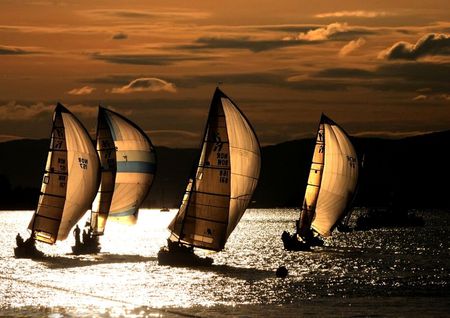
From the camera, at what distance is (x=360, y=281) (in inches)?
3497

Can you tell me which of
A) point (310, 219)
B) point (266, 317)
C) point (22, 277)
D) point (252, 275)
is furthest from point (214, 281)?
point (310, 219)

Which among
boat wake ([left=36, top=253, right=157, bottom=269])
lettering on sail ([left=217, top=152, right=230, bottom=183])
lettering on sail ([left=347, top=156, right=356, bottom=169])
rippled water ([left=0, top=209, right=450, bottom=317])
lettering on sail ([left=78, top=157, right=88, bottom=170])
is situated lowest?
boat wake ([left=36, top=253, right=157, bottom=269])

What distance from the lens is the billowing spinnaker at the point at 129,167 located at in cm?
11162

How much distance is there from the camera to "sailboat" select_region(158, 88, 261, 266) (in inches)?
3310

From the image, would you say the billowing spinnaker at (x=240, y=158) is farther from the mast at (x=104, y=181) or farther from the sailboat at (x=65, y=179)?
the mast at (x=104, y=181)

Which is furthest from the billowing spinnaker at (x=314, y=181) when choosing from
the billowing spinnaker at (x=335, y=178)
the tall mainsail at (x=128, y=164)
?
the tall mainsail at (x=128, y=164)

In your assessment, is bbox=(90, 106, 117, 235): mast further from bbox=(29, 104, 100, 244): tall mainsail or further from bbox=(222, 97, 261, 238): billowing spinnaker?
bbox=(222, 97, 261, 238): billowing spinnaker

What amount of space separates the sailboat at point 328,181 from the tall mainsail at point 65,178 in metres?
23.8

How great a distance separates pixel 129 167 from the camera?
367 ft

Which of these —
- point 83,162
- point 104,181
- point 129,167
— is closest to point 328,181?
point 129,167

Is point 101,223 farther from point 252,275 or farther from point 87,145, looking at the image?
point 252,275

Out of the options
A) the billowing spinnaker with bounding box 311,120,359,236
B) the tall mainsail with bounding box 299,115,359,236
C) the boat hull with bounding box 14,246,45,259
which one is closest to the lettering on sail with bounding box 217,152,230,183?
the boat hull with bounding box 14,246,45,259

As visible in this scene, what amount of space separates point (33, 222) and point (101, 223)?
787cm

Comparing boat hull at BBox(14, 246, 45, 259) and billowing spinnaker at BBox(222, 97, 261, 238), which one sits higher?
billowing spinnaker at BBox(222, 97, 261, 238)
